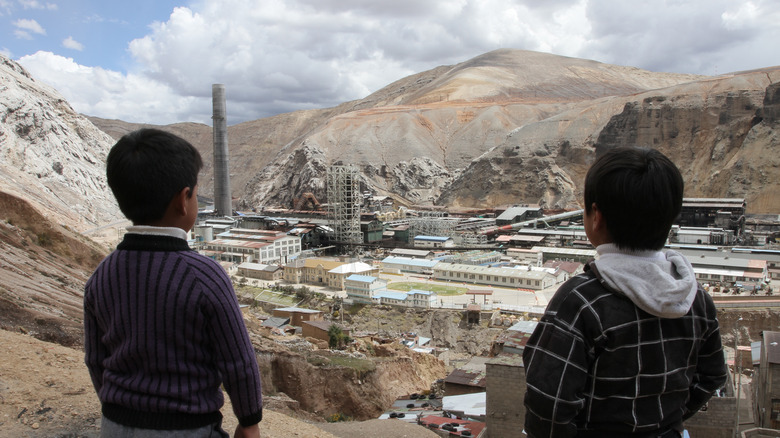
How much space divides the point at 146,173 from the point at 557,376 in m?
1.40

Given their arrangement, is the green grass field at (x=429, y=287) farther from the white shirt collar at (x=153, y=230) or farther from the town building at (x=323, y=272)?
the white shirt collar at (x=153, y=230)

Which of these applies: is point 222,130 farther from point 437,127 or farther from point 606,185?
point 606,185

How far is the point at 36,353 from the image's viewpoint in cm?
517

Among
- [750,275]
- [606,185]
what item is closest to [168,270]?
[606,185]

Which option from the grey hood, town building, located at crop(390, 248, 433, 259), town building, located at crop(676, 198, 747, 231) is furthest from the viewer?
town building, located at crop(676, 198, 747, 231)

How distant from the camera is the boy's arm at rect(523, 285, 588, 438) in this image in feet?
4.82

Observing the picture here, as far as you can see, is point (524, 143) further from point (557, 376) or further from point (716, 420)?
point (557, 376)

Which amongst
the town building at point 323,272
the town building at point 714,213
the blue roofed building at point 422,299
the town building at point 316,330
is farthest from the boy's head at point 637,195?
the town building at point 714,213

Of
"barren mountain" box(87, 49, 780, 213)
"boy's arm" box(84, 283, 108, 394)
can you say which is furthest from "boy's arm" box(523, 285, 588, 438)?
"barren mountain" box(87, 49, 780, 213)

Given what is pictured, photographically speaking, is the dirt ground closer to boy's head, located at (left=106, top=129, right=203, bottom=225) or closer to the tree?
boy's head, located at (left=106, top=129, right=203, bottom=225)

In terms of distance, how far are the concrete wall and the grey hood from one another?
214 inches

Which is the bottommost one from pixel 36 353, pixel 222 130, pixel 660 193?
pixel 36 353

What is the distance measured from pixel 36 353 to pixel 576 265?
2693 centimetres

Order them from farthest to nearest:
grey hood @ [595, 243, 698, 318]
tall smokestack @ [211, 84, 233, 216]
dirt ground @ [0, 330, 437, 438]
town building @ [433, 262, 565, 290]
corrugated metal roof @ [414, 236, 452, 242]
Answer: tall smokestack @ [211, 84, 233, 216], corrugated metal roof @ [414, 236, 452, 242], town building @ [433, 262, 565, 290], dirt ground @ [0, 330, 437, 438], grey hood @ [595, 243, 698, 318]
